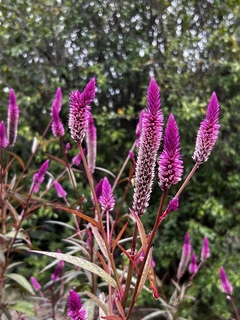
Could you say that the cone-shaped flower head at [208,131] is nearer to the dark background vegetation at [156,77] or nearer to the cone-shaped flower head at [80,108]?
the cone-shaped flower head at [80,108]

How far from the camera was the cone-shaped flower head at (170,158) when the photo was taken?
2.05 ft

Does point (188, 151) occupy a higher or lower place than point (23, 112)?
lower

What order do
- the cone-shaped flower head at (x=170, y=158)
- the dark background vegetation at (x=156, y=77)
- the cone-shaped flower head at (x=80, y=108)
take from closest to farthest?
the cone-shaped flower head at (x=170, y=158) < the cone-shaped flower head at (x=80, y=108) < the dark background vegetation at (x=156, y=77)

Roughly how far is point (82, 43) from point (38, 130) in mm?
1048

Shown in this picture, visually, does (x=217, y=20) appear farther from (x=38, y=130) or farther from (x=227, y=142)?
(x=38, y=130)

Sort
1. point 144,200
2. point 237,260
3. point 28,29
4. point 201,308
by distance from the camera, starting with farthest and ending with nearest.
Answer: point 28,29
point 201,308
point 237,260
point 144,200

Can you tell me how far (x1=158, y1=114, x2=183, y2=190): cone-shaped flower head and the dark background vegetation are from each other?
8.52 ft

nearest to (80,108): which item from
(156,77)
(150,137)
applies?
(150,137)

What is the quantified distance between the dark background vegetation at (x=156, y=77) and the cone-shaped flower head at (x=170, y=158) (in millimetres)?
2595

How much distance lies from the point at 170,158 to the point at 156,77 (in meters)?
3.22

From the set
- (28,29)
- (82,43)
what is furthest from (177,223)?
(28,29)

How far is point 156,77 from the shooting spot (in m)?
3.72

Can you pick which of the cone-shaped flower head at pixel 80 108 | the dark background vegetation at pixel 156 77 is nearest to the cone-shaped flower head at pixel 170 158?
the cone-shaped flower head at pixel 80 108

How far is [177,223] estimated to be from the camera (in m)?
3.68
